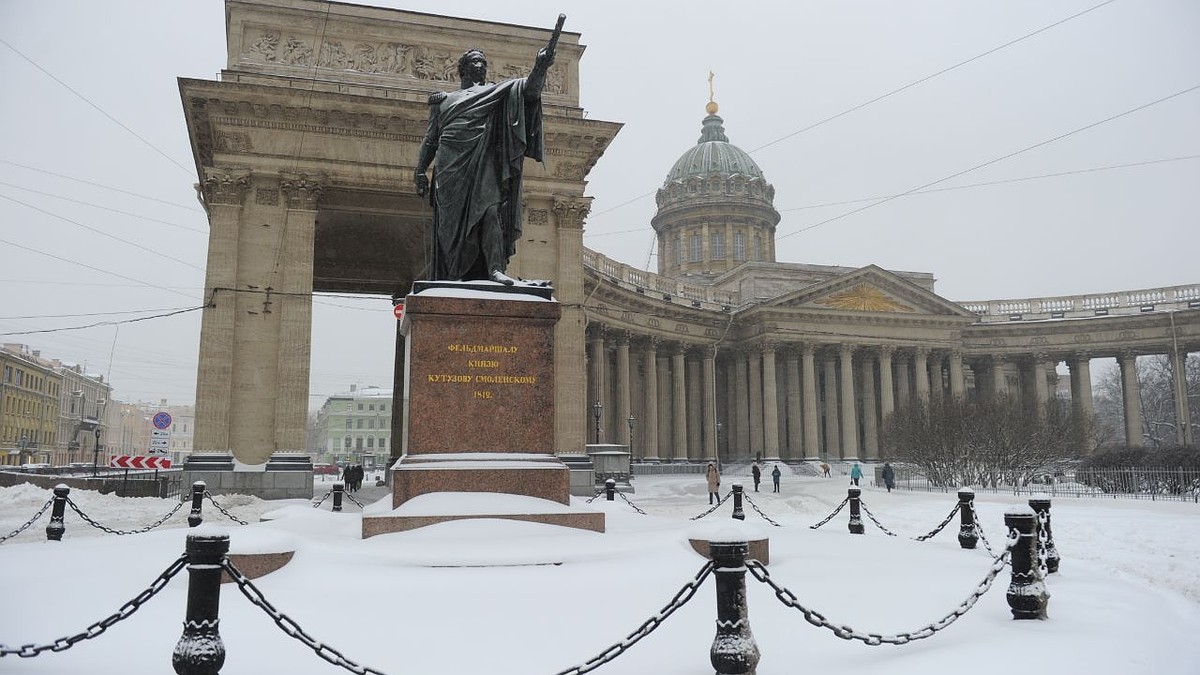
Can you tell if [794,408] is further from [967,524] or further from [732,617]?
[732,617]

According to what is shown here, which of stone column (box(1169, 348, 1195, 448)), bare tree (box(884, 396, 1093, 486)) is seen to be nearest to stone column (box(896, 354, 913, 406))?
stone column (box(1169, 348, 1195, 448))

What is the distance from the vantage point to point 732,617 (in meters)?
4.95

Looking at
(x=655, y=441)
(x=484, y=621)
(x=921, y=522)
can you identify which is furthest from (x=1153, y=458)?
(x=484, y=621)

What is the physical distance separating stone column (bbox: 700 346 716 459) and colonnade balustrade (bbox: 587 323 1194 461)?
88 millimetres

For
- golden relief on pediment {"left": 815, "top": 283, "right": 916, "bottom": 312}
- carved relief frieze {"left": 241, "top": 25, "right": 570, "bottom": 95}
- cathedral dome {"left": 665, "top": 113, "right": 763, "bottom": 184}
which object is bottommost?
golden relief on pediment {"left": 815, "top": 283, "right": 916, "bottom": 312}

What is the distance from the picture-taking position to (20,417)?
2687 inches

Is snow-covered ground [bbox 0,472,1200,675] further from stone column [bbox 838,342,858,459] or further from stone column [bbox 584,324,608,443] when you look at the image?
stone column [bbox 838,342,858,459]

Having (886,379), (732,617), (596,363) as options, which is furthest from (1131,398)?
(732,617)

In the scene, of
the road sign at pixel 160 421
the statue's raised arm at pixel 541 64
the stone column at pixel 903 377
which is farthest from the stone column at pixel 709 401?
the statue's raised arm at pixel 541 64

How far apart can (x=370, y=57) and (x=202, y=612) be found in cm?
2846

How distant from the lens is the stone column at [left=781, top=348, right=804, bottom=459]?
6231 centimetres

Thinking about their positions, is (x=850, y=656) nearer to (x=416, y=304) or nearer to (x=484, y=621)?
(x=484, y=621)

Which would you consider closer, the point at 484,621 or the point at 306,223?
the point at 484,621

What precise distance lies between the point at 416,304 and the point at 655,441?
47985 millimetres
